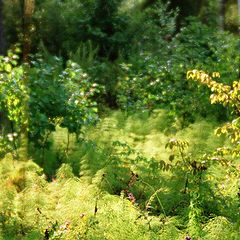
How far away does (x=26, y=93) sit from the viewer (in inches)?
231

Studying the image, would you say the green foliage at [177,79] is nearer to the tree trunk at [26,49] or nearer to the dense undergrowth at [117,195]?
the dense undergrowth at [117,195]

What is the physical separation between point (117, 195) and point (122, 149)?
4.13 ft

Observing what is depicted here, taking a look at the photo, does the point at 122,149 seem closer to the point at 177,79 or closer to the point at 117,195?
the point at 117,195

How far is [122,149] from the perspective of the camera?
638cm

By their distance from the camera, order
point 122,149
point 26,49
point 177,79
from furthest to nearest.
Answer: point 177,79 < point 122,149 < point 26,49

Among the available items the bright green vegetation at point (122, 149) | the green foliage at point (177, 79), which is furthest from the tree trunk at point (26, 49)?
the green foliage at point (177, 79)

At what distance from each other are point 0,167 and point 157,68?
16.2 feet

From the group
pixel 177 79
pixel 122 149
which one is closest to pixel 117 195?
Result: pixel 122 149

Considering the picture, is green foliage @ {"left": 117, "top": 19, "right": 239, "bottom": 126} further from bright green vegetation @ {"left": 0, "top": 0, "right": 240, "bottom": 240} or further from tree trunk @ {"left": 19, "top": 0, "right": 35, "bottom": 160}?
tree trunk @ {"left": 19, "top": 0, "right": 35, "bottom": 160}

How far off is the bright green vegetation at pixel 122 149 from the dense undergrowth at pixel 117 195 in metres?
0.01

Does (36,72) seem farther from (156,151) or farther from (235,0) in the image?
(235,0)

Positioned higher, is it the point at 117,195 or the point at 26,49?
the point at 26,49

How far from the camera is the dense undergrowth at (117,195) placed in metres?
4.03

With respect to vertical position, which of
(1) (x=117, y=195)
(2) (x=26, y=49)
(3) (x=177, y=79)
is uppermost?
(2) (x=26, y=49)
